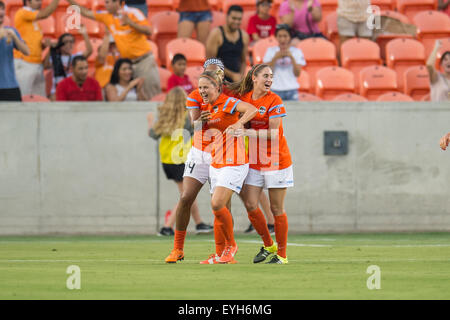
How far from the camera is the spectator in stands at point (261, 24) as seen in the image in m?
17.3

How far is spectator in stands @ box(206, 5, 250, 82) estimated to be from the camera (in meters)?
15.2

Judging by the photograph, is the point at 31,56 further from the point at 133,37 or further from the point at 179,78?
the point at 179,78

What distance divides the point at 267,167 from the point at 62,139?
21.0ft

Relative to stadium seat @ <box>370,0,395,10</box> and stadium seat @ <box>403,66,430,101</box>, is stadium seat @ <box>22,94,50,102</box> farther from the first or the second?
stadium seat @ <box>370,0,395,10</box>

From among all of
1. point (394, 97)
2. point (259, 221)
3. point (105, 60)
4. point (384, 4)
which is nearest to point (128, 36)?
point (105, 60)

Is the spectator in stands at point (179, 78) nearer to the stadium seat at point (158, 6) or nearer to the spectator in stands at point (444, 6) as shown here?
the stadium seat at point (158, 6)

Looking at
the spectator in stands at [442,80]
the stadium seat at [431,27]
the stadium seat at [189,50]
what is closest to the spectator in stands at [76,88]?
the stadium seat at [189,50]

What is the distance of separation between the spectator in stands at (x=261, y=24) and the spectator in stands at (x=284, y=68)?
1.90 m

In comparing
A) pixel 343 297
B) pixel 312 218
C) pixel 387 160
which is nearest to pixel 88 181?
pixel 312 218

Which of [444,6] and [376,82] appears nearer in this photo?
[376,82]

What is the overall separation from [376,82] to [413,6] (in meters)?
3.63

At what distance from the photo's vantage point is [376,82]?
17047 millimetres

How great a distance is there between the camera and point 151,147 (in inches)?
587

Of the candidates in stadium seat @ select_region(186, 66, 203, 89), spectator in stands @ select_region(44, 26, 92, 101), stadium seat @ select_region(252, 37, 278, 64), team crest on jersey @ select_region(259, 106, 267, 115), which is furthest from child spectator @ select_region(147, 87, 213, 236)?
team crest on jersey @ select_region(259, 106, 267, 115)
